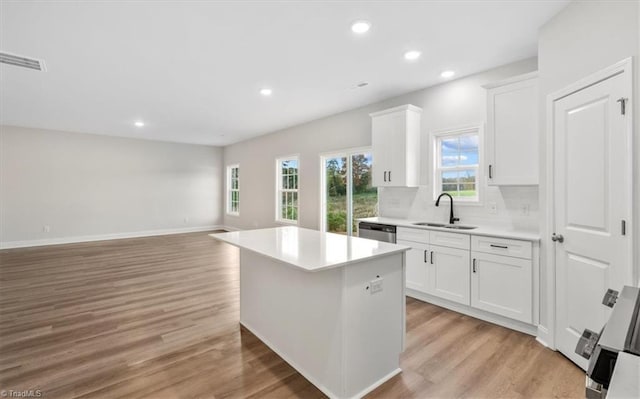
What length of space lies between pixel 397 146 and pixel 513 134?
1424mm

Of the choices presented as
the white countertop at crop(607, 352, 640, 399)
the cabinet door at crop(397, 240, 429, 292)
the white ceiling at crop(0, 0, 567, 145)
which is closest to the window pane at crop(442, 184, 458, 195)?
the cabinet door at crop(397, 240, 429, 292)

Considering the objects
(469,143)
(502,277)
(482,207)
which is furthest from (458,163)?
(502,277)

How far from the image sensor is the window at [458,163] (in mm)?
3723

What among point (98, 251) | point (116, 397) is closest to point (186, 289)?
point (116, 397)

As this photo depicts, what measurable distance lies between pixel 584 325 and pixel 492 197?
64.3 inches

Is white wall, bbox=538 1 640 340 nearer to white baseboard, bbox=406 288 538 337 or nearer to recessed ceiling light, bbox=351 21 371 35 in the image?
white baseboard, bbox=406 288 538 337

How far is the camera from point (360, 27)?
2639mm

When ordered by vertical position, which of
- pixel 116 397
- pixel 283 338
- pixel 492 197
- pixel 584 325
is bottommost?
pixel 116 397

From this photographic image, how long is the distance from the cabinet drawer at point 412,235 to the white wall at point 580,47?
1127 millimetres

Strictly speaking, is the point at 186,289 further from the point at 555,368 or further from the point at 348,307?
the point at 555,368

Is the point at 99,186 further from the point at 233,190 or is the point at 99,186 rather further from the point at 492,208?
the point at 492,208

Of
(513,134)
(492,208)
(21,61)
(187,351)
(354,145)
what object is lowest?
(187,351)

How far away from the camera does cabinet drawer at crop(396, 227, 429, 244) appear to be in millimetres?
3490

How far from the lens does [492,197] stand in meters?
3.49
